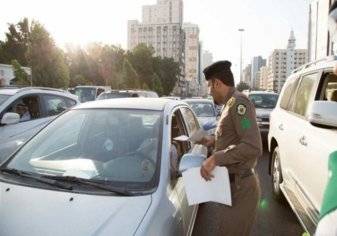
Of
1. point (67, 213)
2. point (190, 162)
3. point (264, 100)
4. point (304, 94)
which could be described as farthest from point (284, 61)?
point (67, 213)

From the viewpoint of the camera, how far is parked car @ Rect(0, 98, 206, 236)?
114 inches

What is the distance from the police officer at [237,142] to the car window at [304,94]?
6.86 feet

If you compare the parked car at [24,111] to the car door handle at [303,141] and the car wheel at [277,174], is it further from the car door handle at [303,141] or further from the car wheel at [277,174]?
the car door handle at [303,141]

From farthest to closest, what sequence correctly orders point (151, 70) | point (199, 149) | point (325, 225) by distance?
point (151, 70) → point (199, 149) → point (325, 225)

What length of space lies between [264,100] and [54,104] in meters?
8.49

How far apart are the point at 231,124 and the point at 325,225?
1975mm

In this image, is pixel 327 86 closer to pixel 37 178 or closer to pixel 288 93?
pixel 288 93

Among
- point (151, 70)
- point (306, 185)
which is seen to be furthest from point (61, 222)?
point (151, 70)

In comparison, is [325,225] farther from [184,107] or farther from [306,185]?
[184,107]

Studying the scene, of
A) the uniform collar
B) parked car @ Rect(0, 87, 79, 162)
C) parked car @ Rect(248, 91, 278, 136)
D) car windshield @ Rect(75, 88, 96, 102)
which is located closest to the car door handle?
the uniform collar

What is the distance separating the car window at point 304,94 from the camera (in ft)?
17.6

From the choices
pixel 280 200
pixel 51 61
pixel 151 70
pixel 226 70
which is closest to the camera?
pixel 226 70

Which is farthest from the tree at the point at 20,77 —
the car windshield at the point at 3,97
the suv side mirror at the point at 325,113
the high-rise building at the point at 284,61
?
the high-rise building at the point at 284,61

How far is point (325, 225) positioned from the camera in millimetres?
1538
